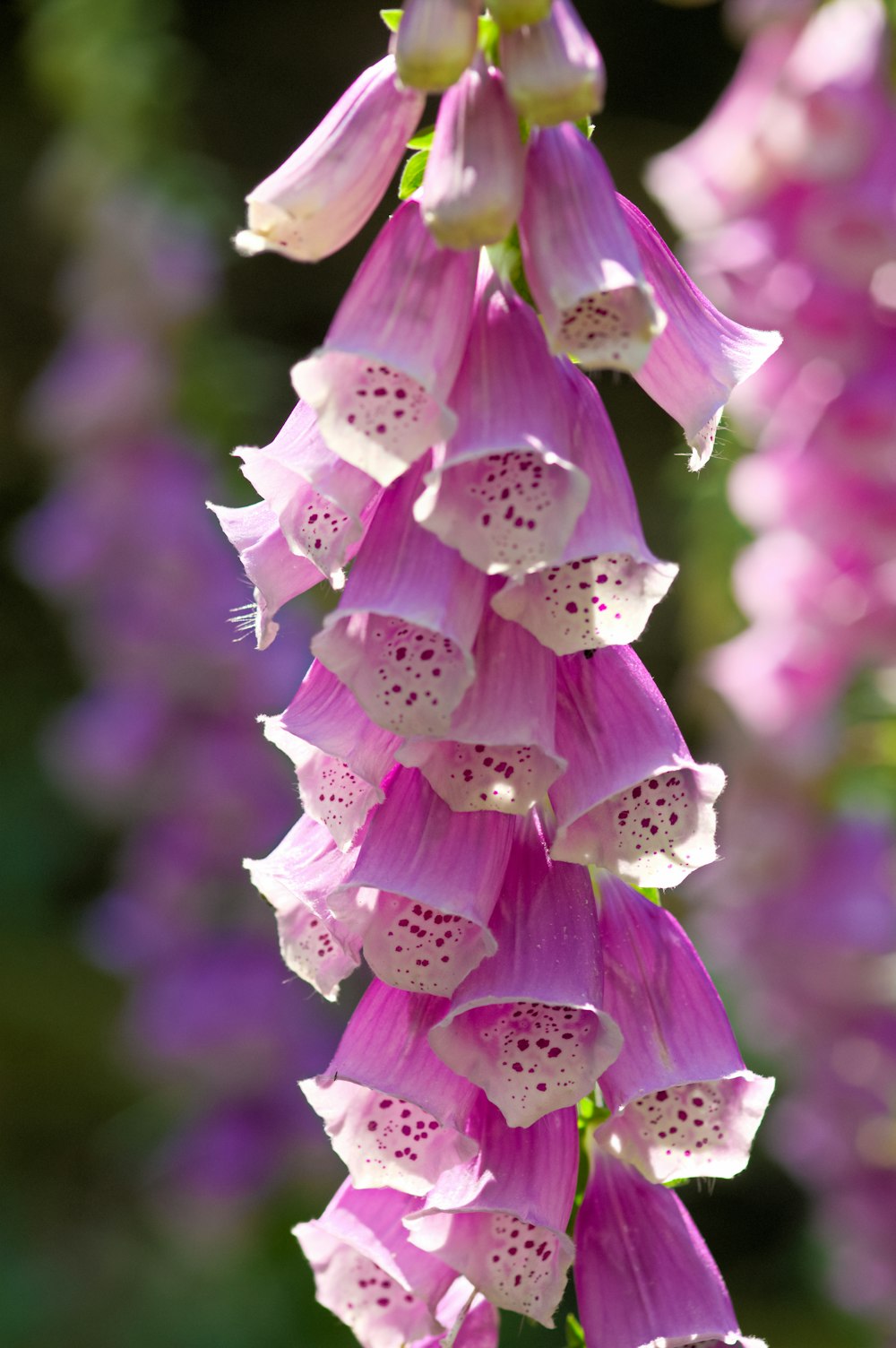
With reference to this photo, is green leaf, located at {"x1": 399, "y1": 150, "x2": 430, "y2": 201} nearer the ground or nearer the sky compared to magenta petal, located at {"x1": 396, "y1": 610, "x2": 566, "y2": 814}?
nearer the sky

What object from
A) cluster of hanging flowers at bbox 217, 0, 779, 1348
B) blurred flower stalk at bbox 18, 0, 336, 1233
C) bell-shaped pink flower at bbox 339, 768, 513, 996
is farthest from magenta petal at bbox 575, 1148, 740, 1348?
blurred flower stalk at bbox 18, 0, 336, 1233

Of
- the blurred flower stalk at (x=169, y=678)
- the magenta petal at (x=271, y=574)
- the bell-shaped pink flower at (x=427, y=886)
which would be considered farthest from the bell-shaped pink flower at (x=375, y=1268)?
the blurred flower stalk at (x=169, y=678)

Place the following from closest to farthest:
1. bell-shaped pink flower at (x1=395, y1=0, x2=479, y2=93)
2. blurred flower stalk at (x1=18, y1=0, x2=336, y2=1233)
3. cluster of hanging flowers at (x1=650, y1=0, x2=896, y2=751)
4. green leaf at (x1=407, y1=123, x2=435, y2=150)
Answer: bell-shaped pink flower at (x1=395, y1=0, x2=479, y2=93) < green leaf at (x1=407, y1=123, x2=435, y2=150) < cluster of hanging flowers at (x1=650, y1=0, x2=896, y2=751) < blurred flower stalk at (x1=18, y1=0, x2=336, y2=1233)

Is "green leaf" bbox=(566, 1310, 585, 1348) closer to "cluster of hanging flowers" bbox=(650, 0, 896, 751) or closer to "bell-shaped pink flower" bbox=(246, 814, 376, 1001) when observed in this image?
"bell-shaped pink flower" bbox=(246, 814, 376, 1001)

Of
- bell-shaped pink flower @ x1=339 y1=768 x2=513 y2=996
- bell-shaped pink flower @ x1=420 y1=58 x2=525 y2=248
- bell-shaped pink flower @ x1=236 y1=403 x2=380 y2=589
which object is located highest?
bell-shaped pink flower @ x1=420 y1=58 x2=525 y2=248

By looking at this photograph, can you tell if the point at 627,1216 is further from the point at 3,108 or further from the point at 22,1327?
the point at 3,108

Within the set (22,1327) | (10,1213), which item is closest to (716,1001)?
(22,1327)

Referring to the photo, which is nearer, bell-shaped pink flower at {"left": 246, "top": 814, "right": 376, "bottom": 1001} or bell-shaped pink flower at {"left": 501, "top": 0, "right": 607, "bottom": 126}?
bell-shaped pink flower at {"left": 501, "top": 0, "right": 607, "bottom": 126}
